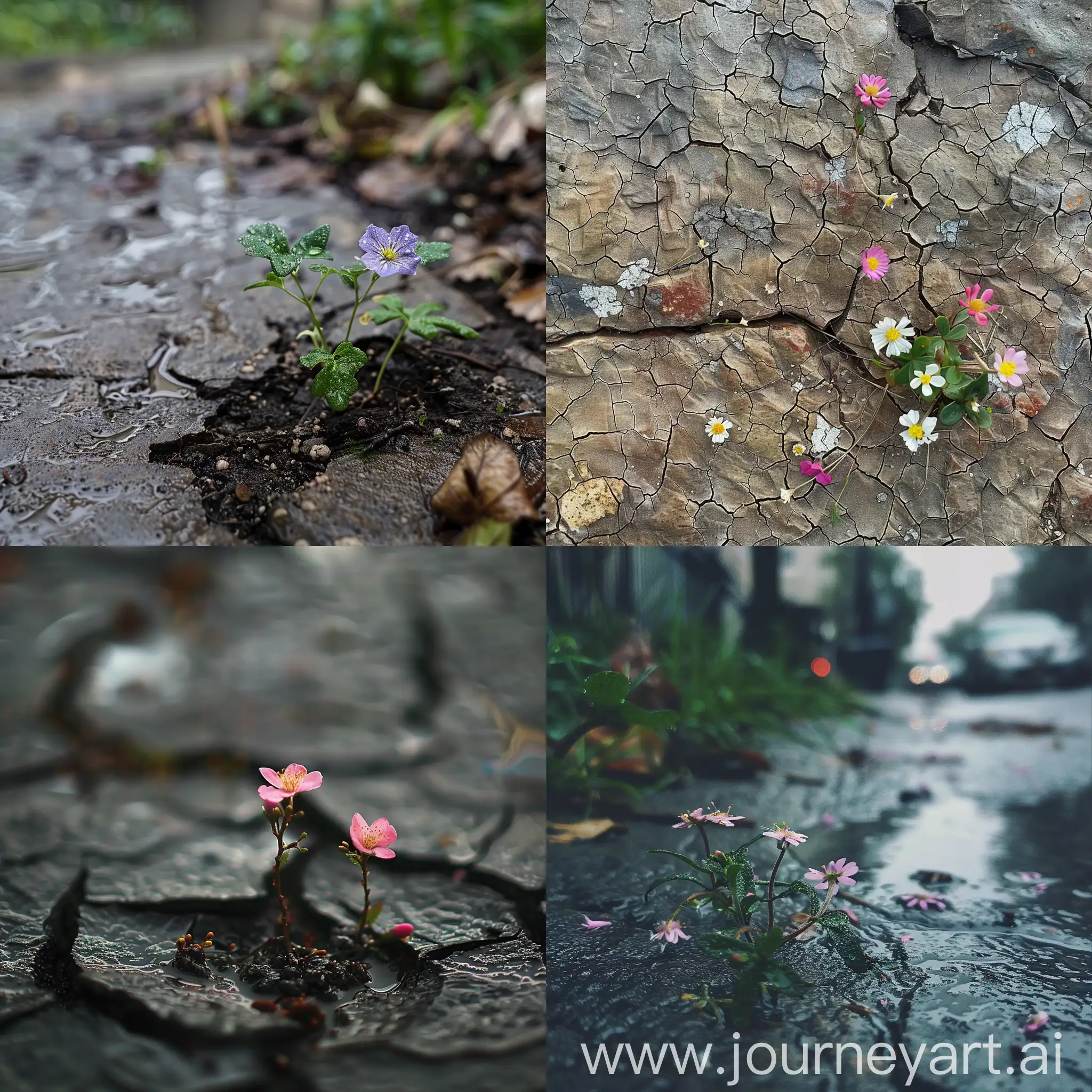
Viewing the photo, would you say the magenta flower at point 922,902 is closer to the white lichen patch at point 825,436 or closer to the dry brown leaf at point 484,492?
the white lichen patch at point 825,436

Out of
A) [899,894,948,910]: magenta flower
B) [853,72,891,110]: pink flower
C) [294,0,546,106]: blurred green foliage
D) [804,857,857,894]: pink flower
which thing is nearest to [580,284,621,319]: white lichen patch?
[853,72,891,110]: pink flower

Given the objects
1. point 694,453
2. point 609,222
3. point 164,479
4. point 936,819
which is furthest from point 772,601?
point 164,479

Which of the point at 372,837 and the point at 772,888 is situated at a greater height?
the point at 372,837

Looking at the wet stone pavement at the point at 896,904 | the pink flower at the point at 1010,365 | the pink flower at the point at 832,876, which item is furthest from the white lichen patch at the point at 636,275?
the pink flower at the point at 832,876

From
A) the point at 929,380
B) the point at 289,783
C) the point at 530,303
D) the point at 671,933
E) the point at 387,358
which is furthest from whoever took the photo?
the point at 530,303

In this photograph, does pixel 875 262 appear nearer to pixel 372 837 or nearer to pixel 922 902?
pixel 922 902

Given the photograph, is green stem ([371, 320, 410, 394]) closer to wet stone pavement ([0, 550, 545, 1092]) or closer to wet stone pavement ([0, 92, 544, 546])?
wet stone pavement ([0, 92, 544, 546])

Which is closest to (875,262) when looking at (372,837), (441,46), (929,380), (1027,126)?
(929,380)
